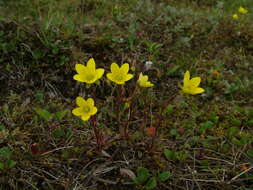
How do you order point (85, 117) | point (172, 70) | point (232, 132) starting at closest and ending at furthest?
1. point (85, 117)
2. point (232, 132)
3. point (172, 70)

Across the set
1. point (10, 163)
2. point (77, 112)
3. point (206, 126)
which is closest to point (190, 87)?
point (206, 126)

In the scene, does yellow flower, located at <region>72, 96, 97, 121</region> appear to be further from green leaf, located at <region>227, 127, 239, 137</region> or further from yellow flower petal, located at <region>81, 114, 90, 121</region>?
green leaf, located at <region>227, 127, 239, 137</region>

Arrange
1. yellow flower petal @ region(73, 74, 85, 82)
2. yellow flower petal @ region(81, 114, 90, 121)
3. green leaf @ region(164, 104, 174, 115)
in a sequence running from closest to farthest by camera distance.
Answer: yellow flower petal @ region(81, 114, 90, 121), yellow flower petal @ region(73, 74, 85, 82), green leaf @ region(164, 104, 174, 115)

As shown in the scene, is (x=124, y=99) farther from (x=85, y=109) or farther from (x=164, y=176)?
(x=164, y=176)

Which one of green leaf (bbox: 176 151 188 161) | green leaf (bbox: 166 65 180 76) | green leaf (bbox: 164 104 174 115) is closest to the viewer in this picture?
green leaf (bbox: 176 151 188 161)

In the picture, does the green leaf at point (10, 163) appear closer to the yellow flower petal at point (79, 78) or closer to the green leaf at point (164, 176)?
the yellow flower petal at point (79, 78)

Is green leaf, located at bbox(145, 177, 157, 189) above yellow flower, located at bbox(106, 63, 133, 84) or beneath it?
beneath

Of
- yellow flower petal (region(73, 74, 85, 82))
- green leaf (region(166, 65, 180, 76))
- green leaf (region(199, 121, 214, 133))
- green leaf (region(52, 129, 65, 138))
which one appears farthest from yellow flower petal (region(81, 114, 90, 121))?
green leaf (region(166, 65, 180, 76))

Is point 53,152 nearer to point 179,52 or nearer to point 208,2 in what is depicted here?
point 179,52
